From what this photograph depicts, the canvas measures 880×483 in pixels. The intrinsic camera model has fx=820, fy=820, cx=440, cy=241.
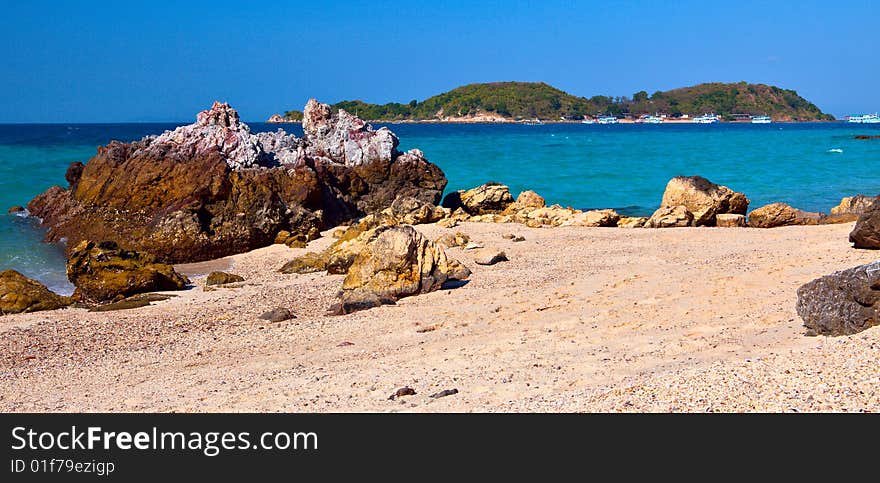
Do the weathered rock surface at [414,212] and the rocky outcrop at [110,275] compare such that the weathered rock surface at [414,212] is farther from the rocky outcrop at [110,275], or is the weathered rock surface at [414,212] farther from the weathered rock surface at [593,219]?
the rocky outcrop at [110,275]

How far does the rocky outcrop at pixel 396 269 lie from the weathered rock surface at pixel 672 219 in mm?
8535

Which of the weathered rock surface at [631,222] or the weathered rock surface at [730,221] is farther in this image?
the weathered rock surface at [631,222]

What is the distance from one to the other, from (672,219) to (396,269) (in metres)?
9.53

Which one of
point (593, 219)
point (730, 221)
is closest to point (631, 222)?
point (593, 219)

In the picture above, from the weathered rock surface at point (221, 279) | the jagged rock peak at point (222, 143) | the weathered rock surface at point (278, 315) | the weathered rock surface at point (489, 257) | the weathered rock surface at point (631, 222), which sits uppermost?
the jagged rock peak at point (222, 143)

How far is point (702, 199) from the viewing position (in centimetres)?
2023

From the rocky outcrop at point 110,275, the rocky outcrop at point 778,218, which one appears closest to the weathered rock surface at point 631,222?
the rocky outcrop at point 778,218

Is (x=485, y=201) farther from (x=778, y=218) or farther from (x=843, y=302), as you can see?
(x=843, y=302)

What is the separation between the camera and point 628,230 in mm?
18953

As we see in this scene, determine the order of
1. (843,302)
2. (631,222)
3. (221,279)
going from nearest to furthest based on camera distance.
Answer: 1. (843,302)
2. (221,279)
3. (631,222)

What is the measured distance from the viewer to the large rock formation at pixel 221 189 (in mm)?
18250

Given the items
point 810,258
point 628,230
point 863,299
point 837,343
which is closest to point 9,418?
point 837,343

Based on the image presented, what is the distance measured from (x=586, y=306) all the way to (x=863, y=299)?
12.6 feet

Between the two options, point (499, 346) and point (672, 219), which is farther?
point (672, 219)
